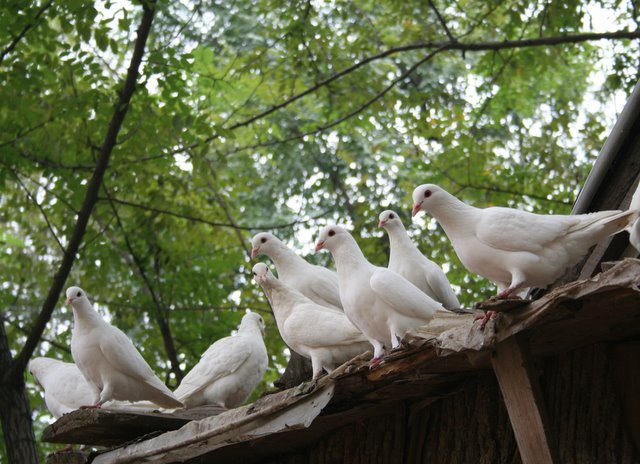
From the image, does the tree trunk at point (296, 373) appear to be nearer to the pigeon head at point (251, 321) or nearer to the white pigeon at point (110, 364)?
the white pigeon at point (110, 364)

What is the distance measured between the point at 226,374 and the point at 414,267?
164 centimetres

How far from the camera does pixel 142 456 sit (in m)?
5.03

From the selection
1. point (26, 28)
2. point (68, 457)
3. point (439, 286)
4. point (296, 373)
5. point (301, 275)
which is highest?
point (26, 28)

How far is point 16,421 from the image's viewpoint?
313 inches

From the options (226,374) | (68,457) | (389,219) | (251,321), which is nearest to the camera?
(389,219)

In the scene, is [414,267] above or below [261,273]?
below

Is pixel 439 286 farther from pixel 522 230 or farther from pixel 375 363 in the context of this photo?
pixel 375 363

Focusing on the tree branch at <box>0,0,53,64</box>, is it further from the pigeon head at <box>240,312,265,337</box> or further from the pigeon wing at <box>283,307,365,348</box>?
the pigeon wing at <box>283,307,365,348</box>

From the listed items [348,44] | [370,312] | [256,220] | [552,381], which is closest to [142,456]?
[370,312]

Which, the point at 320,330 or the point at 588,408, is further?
the point at 320,330

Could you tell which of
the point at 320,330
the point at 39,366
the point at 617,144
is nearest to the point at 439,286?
the point at 320,330

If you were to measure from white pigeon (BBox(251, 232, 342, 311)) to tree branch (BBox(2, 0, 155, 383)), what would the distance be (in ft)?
6.74

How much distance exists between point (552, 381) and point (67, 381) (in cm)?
434

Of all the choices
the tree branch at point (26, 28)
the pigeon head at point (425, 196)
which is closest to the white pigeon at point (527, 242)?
the pigeon head at point (425, 196)
